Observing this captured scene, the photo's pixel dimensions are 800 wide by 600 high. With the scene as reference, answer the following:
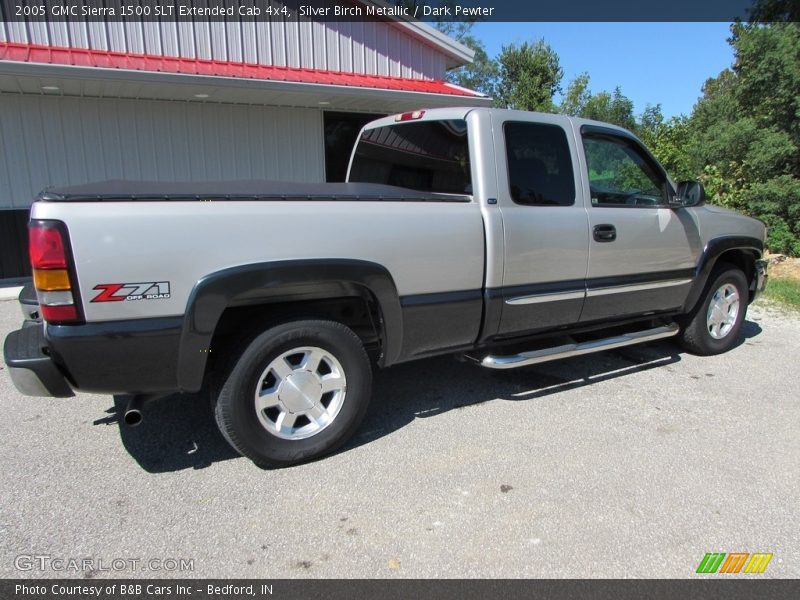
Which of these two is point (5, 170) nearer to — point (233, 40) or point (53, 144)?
point (53, 144)

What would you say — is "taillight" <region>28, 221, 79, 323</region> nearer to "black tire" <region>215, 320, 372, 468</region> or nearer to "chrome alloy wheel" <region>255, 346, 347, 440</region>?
"black tire" <region>215, 320, 372, 468</region>

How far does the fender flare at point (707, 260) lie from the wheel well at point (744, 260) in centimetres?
17

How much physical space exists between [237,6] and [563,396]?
8.39 meters

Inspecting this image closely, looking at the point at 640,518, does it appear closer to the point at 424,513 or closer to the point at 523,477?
the point at 523,477

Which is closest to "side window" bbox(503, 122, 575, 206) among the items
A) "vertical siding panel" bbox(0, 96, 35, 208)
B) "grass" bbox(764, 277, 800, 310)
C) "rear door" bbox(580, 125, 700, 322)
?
"rear door" bbox(580, 125, 700, 322)

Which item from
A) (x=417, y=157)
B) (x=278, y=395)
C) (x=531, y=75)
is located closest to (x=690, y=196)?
(x=417, y=157)

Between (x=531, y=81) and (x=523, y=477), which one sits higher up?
(x=531, y=81)

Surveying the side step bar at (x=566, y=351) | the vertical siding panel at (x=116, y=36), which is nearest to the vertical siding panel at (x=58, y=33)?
the vertical siding panel at (x=116, y=36)

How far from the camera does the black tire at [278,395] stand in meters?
2.96

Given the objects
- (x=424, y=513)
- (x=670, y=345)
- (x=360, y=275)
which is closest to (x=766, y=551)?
(x=424, y=513)

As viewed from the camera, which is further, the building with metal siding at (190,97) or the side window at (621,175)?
the building with metal siding at (190,97)

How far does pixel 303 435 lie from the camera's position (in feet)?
10.6

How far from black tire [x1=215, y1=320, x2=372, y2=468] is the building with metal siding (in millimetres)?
5803
